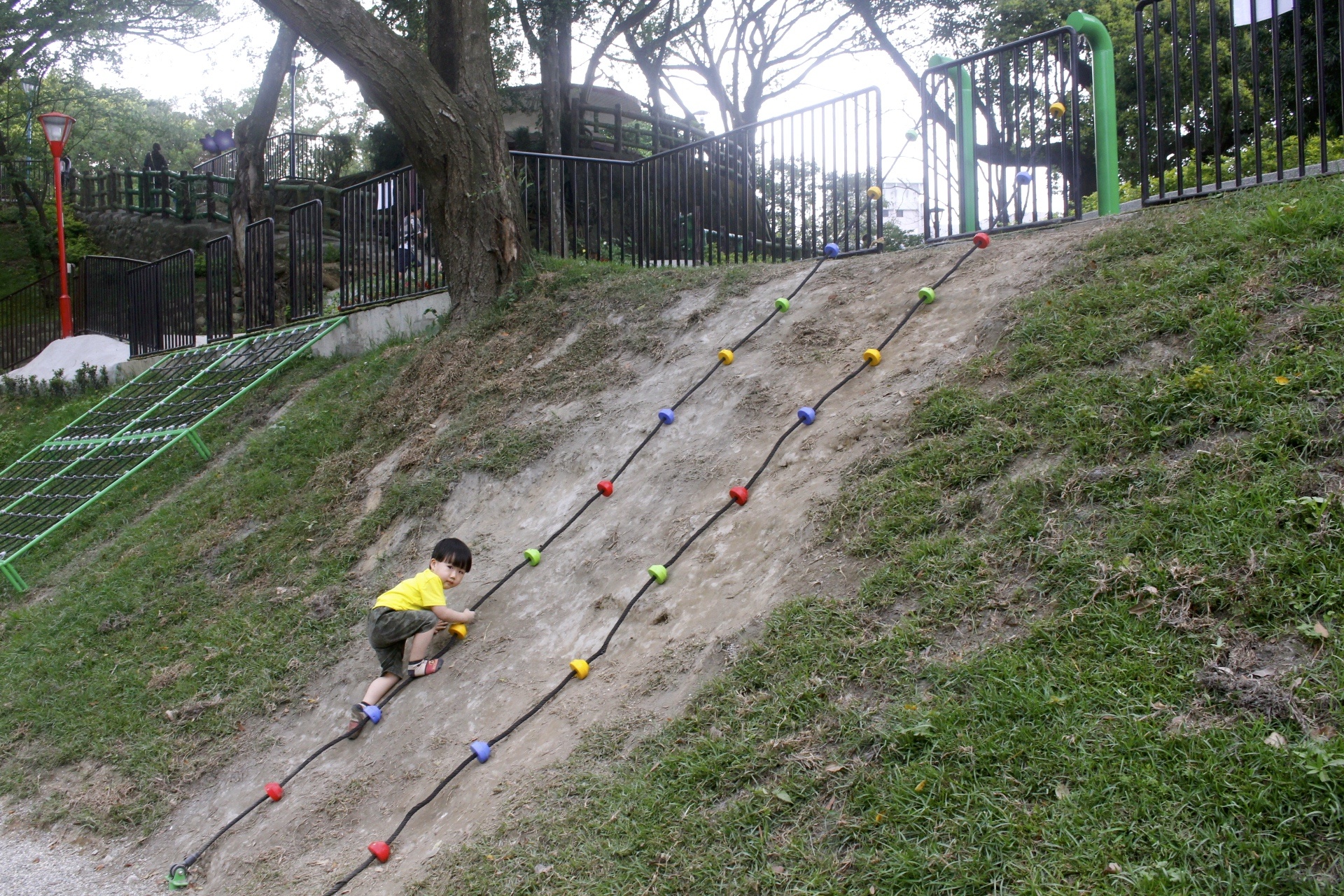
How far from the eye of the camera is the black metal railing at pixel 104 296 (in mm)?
16844

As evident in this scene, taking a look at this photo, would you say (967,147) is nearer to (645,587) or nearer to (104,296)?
(645,587)

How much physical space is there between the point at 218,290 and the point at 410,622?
1181 centimetres

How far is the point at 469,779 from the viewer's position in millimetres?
4309

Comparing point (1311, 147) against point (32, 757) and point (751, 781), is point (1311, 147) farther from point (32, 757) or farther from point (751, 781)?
point (32, 757)

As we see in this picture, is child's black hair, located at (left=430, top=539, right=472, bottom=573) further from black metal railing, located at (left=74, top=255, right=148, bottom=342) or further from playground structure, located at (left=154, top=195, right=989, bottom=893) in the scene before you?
black metal railing, located at (left=74, top=255, right=148, bottom=342)

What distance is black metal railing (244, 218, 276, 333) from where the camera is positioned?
13.8 metres

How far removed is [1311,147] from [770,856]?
10287 mm

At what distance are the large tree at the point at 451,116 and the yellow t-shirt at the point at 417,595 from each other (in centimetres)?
476

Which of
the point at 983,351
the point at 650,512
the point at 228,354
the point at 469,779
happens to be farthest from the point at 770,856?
the point at 228,354

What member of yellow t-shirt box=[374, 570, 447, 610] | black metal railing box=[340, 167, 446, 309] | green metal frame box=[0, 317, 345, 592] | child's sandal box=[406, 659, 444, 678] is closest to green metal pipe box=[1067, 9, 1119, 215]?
yellow t-shirt box=[374, 570, 447, 610]

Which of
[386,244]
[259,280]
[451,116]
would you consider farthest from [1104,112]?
[259,280]

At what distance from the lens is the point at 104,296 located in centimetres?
1753

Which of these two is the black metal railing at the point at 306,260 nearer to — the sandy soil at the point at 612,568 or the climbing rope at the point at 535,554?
the sandy soil at the point at 612,568

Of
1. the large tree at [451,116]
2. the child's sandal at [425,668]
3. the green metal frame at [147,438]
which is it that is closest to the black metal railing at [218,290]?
the green metal frame at [147,438]
